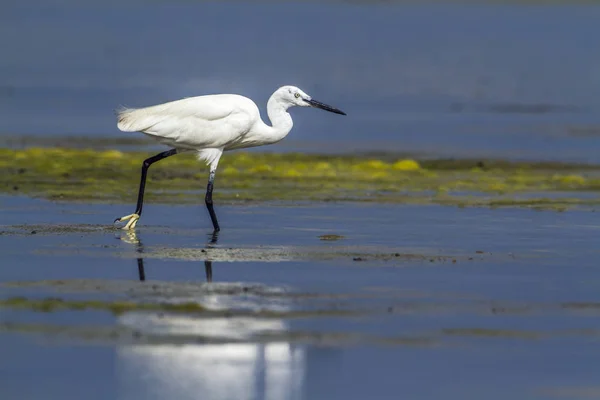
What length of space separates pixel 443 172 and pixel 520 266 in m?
11.1

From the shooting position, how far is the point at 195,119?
688 inches

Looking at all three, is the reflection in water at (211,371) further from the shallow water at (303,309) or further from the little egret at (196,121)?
the little egret at (196,121)

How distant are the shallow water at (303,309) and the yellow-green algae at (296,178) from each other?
250cm

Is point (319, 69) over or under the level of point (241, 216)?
over

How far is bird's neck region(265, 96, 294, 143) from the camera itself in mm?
18281

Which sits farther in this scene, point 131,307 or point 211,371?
point 131,307

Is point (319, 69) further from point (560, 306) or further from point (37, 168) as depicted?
point (560, 306)

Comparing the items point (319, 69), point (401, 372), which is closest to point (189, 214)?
point (401, 372)

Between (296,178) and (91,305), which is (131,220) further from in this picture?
(296,178)

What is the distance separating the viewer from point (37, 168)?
2375 cm

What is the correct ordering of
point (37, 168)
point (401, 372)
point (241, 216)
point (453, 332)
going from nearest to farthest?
point (401, 372) < point (453, 332) < point (241, 216) < point (37, 168)

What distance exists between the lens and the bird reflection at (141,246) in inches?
522

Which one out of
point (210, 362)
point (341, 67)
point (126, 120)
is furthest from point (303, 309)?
point (341, 67)

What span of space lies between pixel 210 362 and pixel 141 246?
5.32 metres
